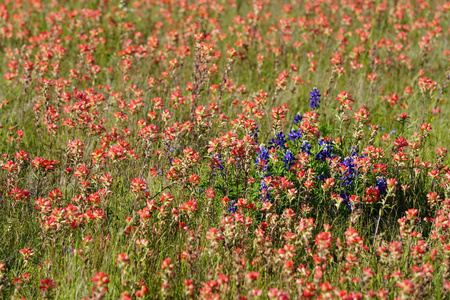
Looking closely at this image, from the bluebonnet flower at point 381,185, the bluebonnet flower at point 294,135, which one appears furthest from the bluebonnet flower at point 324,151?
the bluebonnet flower at point 381,185

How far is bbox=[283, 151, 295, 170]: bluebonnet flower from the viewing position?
395 cm

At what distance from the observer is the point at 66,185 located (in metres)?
4.24

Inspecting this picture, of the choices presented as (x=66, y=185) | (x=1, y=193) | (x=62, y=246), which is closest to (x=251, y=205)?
(x=62, y=246)

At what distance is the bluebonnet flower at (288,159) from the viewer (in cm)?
395

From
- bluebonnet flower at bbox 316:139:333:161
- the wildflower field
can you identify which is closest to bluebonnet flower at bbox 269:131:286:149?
the wildflower field

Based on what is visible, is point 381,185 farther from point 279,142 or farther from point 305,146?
point 279,142

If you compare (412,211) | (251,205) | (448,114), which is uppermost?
(412,211)

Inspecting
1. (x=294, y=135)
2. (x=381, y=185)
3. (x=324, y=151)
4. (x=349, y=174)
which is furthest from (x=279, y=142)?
(x=381, y=185)

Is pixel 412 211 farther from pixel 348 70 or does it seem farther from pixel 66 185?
pixel 348 70

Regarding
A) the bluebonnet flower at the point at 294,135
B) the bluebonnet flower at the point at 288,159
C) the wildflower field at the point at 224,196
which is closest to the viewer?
the wildflower field at the point at 224,196

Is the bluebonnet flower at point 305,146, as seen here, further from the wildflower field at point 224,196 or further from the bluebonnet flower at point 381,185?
the bluebonnet flower at point 381,185

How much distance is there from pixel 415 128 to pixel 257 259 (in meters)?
3.36

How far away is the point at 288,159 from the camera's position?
13.0ft

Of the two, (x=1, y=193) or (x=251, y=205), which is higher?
(x=251, y=205)
